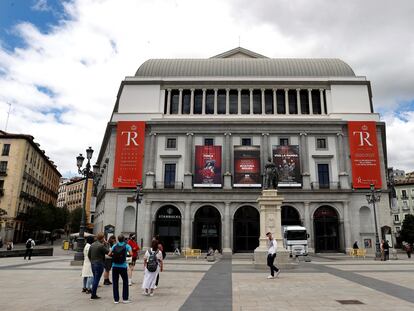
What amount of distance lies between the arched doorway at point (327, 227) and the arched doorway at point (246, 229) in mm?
7406

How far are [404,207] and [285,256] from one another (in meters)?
89.0

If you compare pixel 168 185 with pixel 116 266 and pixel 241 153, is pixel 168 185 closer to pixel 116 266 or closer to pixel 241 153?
pixel 241 153

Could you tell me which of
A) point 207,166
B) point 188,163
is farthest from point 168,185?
point 207,166

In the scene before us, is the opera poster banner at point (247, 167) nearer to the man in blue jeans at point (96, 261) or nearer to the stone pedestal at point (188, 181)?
the stone pedestal at point (188, 181)

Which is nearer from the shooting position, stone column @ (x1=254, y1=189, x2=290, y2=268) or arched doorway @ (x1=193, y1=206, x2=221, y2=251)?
stone column @ (x1=254, y1=189, x2=290, y2=268)

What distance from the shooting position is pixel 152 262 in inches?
436

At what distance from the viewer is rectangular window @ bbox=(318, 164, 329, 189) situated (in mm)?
46688

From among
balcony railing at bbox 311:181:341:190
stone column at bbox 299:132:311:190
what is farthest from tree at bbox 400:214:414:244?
stone column at bbox 299:132:311:190

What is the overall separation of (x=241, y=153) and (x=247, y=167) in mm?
2030

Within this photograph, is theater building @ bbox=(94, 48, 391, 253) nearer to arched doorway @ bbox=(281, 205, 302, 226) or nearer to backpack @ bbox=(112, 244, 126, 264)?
arched doorway @ bbox=(281, 205, 302, 226)

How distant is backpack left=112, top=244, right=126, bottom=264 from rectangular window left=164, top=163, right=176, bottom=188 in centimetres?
3709

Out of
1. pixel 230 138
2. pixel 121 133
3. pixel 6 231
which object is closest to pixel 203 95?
pixel 230 138

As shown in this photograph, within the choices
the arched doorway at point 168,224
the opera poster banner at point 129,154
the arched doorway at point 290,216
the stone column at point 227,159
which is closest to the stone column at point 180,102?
the opera poster banner at point 129,154

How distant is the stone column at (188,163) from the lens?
46.4 m
